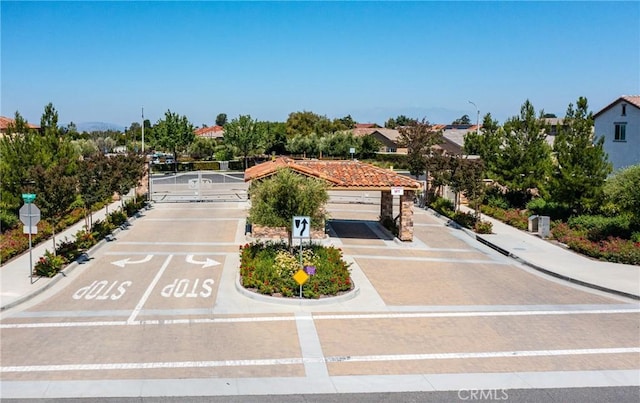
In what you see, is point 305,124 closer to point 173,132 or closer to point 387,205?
point 173,132

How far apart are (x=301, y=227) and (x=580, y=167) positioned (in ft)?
55.8

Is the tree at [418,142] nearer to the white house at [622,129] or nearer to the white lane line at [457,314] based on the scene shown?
the white house at [622,129]

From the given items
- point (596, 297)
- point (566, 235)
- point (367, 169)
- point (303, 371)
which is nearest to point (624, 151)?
point (566, 235)

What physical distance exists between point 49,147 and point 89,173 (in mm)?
6869

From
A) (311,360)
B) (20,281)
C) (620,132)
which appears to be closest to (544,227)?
(620,132)

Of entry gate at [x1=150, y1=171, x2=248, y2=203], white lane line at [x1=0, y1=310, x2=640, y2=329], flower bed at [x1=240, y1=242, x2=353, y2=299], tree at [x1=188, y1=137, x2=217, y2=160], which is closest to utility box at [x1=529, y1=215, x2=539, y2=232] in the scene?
white lane line at [x1=0, y1=310, x2=640, y2=329]

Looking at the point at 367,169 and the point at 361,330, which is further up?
the point at 367,169

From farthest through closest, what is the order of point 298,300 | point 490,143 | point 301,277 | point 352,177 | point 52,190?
point 490,143
point 352,177
point 52,190
point 298,300
point 301,277

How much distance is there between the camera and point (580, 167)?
1101 inches

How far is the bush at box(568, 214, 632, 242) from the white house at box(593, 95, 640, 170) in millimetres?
10390

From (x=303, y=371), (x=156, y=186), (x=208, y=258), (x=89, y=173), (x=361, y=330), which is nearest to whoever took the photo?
(x=303, y=371)

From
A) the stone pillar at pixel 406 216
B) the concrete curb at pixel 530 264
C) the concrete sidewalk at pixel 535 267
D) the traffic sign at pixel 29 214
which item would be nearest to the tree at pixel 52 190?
the traffic sign at pixel 29 214

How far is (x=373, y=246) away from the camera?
25.0 metres

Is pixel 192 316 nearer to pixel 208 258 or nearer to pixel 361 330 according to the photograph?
pixel 361 330
